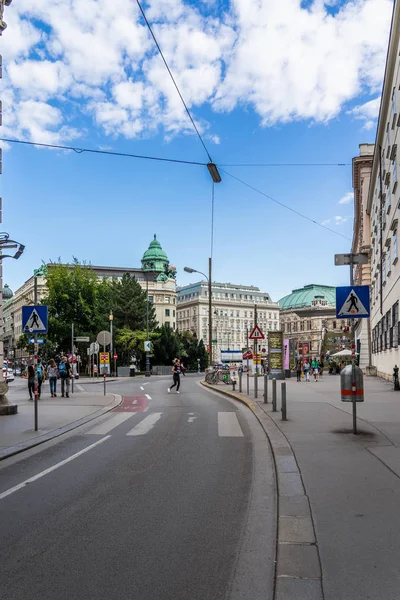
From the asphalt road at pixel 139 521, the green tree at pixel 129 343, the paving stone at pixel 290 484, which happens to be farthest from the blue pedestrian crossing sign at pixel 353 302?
the green tree at pixel 129 343

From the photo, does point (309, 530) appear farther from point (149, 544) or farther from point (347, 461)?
point (347, 461)

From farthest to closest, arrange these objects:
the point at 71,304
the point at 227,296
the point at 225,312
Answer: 1. the point at 227,296
2. the point at 225,312
3. the point at 71,304

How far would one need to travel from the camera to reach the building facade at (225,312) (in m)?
164

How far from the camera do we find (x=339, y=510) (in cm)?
611

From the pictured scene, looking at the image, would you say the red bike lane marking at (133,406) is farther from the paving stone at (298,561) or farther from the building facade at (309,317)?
the building facade at (309,317)

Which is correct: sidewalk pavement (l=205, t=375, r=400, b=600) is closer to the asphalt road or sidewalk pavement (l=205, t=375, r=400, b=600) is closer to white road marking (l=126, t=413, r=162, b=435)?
the asphalt road

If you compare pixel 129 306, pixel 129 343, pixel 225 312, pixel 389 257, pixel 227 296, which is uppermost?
pixel 227 296

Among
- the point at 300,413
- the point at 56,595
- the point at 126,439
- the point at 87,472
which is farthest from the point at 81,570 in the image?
the point at 300,413

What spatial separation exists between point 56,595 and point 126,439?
25.7ft

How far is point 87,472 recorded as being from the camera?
850 cm

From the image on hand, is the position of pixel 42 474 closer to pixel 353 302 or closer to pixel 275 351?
pixel 353 302

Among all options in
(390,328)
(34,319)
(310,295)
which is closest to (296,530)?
(34,319)

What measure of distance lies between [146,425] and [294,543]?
31.6ft

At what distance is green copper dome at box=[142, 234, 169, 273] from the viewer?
5492 inches
